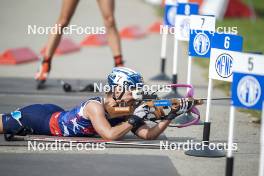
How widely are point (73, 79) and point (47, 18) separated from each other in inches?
392

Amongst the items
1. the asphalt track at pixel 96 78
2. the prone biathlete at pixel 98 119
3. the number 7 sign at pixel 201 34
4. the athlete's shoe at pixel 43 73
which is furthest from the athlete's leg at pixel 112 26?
the prone biathlete at pixel 98 119

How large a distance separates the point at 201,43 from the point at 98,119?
1925mm

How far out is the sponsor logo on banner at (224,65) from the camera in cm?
1077

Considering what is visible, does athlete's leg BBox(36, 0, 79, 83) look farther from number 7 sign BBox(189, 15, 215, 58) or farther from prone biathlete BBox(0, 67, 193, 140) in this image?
prone biathlete BBox(0, 67, 193, 140)

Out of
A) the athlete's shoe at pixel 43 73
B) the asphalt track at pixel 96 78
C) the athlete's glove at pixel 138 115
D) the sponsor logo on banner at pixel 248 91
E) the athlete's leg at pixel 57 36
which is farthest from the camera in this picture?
the athlete's shoe at pixel 43 73

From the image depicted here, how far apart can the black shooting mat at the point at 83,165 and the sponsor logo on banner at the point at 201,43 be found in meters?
1.94

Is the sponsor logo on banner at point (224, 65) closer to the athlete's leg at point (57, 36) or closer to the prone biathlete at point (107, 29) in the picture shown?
the prone biathlete at point (107, 29)

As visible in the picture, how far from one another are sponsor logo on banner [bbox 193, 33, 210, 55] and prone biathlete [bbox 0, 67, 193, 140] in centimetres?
126

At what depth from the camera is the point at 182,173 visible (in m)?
10.2

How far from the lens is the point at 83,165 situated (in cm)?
1042
